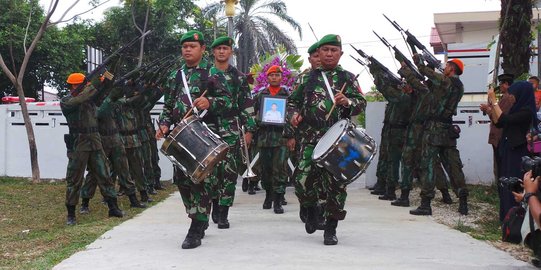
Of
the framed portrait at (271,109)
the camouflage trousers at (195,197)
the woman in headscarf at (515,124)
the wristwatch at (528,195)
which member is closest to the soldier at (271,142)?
the framed portrait at (271,109)

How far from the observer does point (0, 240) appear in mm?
7344

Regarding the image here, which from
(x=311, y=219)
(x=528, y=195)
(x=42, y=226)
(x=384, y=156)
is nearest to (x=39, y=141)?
(x=42, y=226)

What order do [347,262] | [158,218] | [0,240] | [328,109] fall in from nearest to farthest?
[347,262] → [328,109] → [0,240] → [158,218]

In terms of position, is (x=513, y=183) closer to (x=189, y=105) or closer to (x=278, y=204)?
(x=189, y=105)

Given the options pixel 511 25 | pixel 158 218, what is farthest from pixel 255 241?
pixel 511 25

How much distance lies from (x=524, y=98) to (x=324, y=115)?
2019 millimetres

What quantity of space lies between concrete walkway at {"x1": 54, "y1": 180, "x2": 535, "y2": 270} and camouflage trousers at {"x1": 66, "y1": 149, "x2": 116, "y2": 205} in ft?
2.12

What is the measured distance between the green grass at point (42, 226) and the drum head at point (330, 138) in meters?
2.48

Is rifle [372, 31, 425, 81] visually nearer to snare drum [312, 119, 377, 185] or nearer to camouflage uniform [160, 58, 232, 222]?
snare drum [312, 119, 377, 185]

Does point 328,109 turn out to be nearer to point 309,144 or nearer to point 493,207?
point 309,144

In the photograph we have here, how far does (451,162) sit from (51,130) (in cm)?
931

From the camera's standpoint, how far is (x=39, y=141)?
14695 millimetres

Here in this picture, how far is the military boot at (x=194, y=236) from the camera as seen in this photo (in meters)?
6.16

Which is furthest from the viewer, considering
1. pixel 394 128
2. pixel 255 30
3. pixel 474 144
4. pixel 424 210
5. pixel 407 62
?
pixel 255 30
